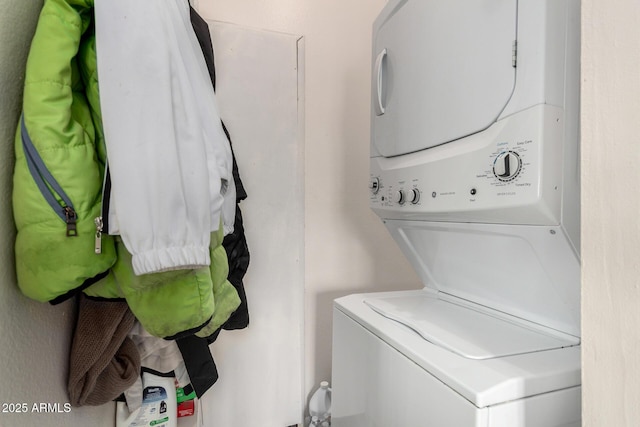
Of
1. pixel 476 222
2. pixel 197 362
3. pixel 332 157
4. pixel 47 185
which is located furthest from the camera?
pixel 332 157

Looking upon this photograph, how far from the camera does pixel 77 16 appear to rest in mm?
749

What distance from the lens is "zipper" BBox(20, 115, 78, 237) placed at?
68 centimetres

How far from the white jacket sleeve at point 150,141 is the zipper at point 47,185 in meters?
0.08

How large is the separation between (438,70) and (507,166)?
402mm

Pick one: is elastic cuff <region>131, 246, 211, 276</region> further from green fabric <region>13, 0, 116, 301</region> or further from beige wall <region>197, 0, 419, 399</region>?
beige wall <region>197, 0, 419, 399</region>

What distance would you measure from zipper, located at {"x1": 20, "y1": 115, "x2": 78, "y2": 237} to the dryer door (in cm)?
94

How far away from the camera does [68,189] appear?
70cm

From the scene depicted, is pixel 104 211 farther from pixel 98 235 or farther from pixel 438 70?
pixel 438 70

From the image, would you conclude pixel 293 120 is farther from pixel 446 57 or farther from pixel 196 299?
pixel 196 299

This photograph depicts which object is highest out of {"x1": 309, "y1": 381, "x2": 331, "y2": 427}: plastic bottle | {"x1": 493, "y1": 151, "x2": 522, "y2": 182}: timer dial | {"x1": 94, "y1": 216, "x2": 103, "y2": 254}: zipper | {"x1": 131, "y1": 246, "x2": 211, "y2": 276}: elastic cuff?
{"x1": 493, "y1": 151, "x2": 522, "y2": 182}: timer dial

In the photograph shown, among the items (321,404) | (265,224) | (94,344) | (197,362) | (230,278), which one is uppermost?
(265,224)

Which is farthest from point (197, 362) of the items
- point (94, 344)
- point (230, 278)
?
point (94, 344)
